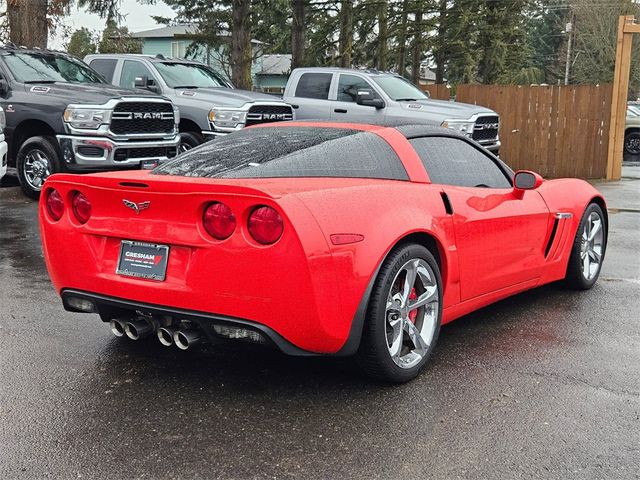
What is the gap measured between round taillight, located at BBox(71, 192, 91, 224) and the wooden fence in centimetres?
1516

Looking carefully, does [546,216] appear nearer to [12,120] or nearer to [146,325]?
[146,325]

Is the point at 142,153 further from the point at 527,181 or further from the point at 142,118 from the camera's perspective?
the point at 527,181

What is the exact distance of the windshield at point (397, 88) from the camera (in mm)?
14523

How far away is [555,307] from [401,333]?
2187 millimetres

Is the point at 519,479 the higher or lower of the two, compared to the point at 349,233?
lower

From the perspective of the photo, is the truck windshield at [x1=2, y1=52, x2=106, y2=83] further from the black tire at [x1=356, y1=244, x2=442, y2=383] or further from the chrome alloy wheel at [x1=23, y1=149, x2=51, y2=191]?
the black tire at [x1=356, y1=244, x2=442, y2=383]

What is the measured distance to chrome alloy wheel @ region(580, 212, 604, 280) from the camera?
6438 mm

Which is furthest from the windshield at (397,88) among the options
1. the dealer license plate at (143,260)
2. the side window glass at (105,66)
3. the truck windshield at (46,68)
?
the dealer license plate at (143,260)

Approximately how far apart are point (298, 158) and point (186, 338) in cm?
118

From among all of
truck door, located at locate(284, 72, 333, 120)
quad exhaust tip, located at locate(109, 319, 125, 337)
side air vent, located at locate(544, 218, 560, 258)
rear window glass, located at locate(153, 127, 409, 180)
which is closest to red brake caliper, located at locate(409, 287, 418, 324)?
rear window glass, located at locate(153, 127, 409, 180)

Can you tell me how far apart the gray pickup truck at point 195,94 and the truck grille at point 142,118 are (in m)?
1.31

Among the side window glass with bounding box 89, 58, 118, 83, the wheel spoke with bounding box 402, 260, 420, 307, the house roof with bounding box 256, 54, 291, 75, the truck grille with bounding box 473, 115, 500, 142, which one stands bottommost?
the wheel spoke with bounding box 402, 260, 420, 307

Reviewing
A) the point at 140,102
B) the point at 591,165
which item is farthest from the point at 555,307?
the point at 591,165

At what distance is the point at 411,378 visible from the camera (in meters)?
4.32
